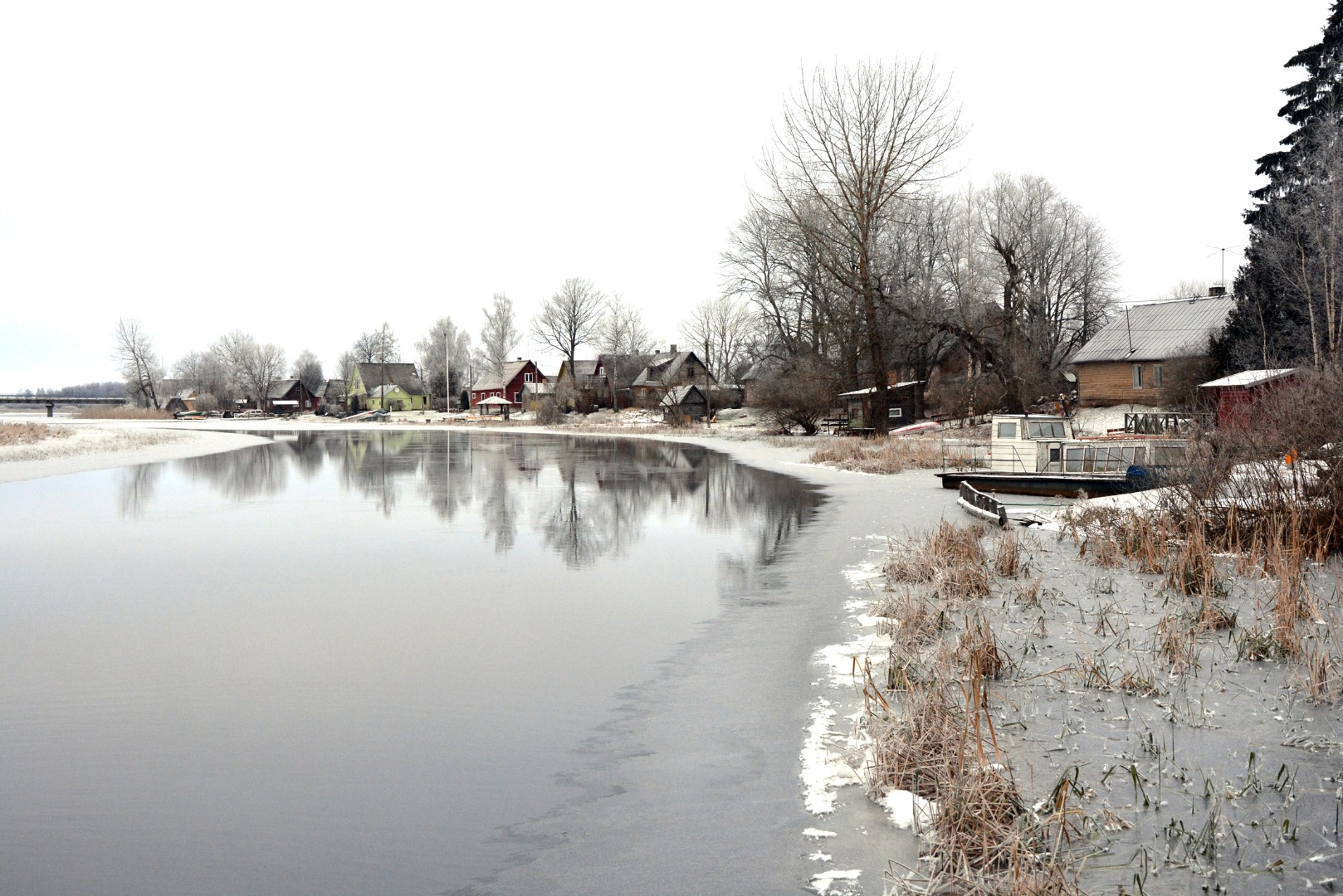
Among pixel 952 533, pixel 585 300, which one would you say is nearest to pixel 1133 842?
pixel 952 533

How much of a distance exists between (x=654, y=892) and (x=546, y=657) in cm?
422

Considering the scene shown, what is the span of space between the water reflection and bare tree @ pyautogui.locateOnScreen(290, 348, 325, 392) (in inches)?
3842

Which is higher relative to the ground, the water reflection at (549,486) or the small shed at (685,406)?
the small shed at (685,406)

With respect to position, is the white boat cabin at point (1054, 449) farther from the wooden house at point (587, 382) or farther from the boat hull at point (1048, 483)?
the wooden house at point (587, 382)

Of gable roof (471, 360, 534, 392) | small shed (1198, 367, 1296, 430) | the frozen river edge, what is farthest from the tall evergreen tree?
gable roof (471, 360, 534, 392)

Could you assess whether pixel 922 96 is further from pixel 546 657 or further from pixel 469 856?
pixel 469 856

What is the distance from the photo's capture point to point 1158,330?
149 ft

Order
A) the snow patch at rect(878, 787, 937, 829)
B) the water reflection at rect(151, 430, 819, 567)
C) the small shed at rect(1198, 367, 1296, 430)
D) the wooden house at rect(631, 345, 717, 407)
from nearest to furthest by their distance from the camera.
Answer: the snow patch at rect(878, 787, 937, 829), the water reflection at rect(151, 430, 819, 567), the small shed at rect(1198, 367, 1296, 430), the wooden house at rect(631, 345, 717, 407)

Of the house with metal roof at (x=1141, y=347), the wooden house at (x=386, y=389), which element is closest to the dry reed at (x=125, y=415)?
the wooden house at (x=386, y=389)

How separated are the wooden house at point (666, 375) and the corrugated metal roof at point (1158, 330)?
41493 mm

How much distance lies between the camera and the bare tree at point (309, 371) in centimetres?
13650

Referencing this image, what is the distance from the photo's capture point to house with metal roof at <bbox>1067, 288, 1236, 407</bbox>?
4359 cm

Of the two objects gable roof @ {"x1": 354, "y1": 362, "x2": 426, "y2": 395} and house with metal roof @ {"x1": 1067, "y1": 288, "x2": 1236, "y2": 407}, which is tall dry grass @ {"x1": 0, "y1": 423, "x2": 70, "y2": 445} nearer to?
house with metal roof @ {"x1": 1067, "y1": 288, "x2": 1236, "y2": 407}

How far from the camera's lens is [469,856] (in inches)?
190
